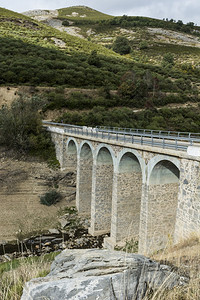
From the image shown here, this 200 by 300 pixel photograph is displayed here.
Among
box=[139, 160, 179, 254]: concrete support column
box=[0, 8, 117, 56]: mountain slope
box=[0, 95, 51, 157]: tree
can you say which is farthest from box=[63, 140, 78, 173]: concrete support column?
box=[0, 8, 117, 56]: mountain slope

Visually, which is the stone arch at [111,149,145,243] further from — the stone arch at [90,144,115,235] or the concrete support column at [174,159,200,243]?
the concrete support column at [174,159,200,243]

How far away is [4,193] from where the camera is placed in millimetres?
22516

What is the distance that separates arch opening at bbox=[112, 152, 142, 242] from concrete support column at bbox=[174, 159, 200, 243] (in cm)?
551

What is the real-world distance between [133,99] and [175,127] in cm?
1085

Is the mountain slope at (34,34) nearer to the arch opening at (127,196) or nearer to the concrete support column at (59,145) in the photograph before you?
the concrete support column at (59,145)

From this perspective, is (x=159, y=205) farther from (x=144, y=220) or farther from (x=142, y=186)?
(x=142, y=186)

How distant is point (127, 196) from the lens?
16.8 metres

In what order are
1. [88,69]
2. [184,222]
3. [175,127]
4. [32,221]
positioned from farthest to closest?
[88,69]
[175,127]
[32,221]
[184,222]

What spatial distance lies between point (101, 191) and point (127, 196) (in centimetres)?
322

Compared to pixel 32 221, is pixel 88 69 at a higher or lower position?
higher

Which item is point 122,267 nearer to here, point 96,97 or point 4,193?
point 4,193

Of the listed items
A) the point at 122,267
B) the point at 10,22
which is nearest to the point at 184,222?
the point at 122,267

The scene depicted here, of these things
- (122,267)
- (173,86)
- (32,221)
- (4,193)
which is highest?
(173,86)

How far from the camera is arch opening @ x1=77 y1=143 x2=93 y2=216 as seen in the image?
73.5 feet
